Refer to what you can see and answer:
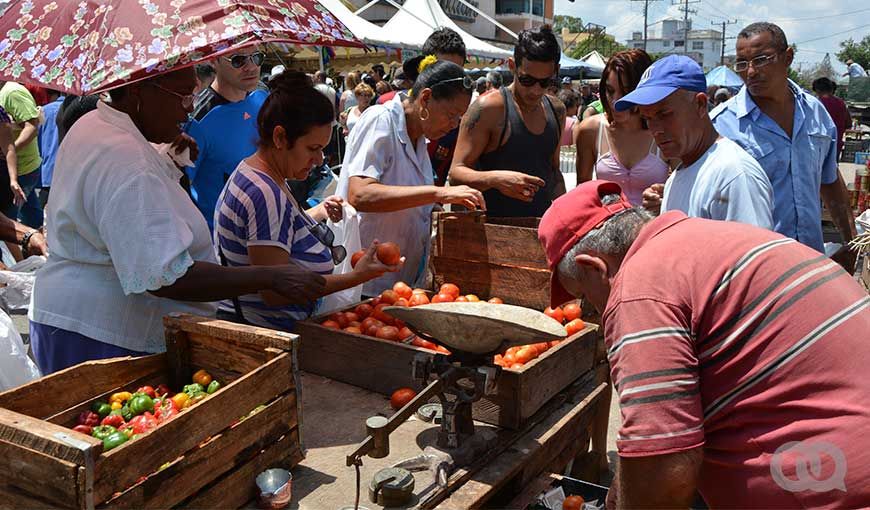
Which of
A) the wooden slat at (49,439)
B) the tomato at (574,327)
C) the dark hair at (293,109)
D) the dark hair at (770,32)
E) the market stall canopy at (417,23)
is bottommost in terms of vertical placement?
the tomato at (574,327)

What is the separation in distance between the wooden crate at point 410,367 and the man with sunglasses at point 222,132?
159 cm

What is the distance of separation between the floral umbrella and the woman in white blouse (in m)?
0.18

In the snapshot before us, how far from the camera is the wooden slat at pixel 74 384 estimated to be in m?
1.85

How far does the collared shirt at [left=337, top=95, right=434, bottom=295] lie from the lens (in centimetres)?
341

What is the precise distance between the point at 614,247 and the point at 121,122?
60.4 inches

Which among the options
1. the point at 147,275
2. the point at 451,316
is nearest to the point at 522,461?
the point at 451,316

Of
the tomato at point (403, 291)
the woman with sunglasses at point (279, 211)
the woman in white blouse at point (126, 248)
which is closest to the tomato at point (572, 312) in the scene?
the tomato at point (403, 291)

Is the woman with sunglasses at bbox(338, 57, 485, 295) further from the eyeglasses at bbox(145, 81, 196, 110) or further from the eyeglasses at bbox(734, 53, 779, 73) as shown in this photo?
the eyeglasses at bbox(734, 53, 779, 73)

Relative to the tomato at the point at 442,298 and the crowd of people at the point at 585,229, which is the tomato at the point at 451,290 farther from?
the crowd of people at the point at 585,229

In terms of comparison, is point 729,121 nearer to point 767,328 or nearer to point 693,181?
point 693,181

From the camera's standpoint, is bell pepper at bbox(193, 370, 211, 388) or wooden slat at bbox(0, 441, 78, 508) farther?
bell pepper at bbox(193, 370, 211, 388)

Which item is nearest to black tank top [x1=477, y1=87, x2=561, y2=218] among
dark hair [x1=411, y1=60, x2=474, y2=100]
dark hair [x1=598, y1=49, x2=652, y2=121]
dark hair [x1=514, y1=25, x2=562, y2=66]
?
dark hair [x1=514, y1=25, x2=562, y2=66]

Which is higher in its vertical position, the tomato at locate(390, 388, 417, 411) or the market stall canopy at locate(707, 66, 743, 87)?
the market stall canopy at locate(707, 66, 743, 87)

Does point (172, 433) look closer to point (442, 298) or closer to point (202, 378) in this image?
point (202, 378)
